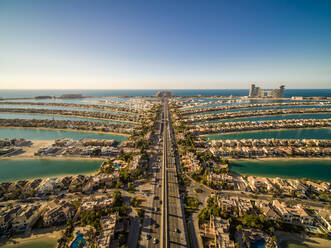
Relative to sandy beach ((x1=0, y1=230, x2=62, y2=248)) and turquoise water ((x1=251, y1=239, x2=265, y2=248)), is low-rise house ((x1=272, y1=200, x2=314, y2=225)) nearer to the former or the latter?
turquoise water ((x1=251, y1=239, x2=265, y2=248))

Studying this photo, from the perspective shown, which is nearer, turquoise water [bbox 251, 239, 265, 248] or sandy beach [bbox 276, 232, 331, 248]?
turquoise water [bbox 251, 239, 265, 248]

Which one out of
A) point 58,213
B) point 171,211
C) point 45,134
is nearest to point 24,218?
point 58,213

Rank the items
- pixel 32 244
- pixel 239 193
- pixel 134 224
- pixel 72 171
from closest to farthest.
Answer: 1. pixel 32 244
2. pixel 134 224
3. pixel 239 193
4. pixel 72 171

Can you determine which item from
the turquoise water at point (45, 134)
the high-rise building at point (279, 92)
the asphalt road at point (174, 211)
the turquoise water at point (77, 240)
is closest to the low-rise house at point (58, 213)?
the turquoise water at point (77, 240)

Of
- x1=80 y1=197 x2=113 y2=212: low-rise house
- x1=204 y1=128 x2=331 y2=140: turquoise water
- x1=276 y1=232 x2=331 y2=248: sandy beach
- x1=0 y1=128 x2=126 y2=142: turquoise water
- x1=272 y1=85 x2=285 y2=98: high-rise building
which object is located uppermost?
x1=272 y1=85 x2=285 y2=98: high-rise building

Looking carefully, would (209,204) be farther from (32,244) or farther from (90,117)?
(90,117)

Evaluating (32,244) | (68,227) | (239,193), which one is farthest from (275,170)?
(32,244)

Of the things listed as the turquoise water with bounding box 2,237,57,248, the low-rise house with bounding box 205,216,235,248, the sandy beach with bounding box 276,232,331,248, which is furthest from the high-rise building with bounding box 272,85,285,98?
the turquoise water with bounding box 2,237,57,248
